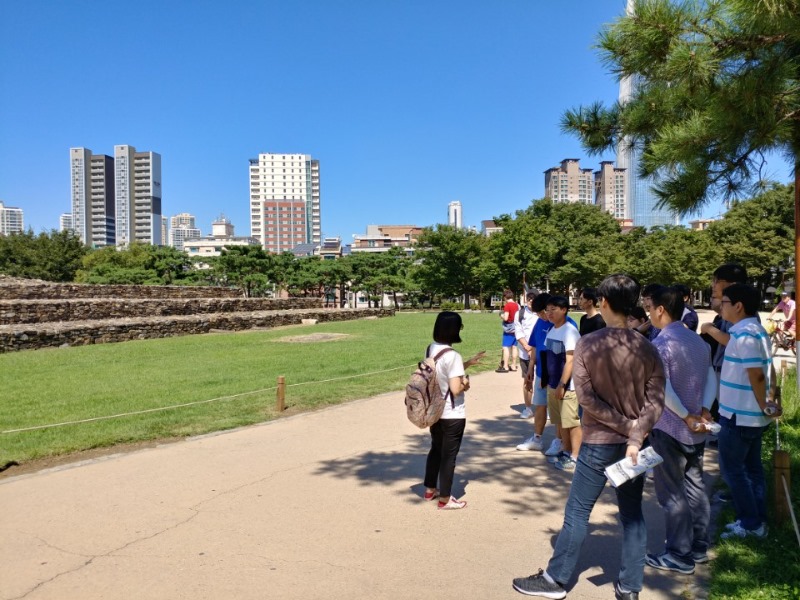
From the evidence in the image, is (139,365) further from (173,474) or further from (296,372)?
(173,474)

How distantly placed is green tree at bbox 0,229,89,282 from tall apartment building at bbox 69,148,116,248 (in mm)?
131838

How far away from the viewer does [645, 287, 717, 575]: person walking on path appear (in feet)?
12.0

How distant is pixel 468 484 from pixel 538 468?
2.82 ft

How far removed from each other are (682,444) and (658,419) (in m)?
0.66

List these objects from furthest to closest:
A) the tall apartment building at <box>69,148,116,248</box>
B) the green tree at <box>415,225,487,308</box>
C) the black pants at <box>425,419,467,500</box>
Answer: the tall apartment building at <box>69,148,116,248</box>, the green tree at <box>415,225,487,308</box>, the black pants at <box>425,419,467,500</box>

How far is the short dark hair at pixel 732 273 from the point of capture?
15.4 feet

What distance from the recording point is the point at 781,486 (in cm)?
416

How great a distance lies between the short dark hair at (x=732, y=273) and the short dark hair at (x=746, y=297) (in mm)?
442

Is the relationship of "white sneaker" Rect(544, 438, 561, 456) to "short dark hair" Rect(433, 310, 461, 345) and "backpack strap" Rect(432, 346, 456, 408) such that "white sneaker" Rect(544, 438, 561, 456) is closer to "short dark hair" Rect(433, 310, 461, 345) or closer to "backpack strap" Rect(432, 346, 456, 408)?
"backpack strap" Rect(432, 346, 456, 408)

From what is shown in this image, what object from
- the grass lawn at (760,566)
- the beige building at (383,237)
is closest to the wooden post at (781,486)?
the grass lawn at (760,566)

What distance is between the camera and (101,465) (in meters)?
6.14

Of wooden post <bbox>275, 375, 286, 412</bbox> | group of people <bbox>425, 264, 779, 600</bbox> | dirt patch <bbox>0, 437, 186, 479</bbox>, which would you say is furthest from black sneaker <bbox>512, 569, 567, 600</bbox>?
wooden post <bbox>275, 375, 286, 412</bbox>

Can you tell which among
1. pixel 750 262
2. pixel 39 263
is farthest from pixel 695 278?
pixel 39 263

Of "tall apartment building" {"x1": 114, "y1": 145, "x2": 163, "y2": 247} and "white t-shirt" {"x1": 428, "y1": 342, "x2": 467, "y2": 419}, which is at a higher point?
"tall apartment building" {"x1": 114, "y1": 145, "x2": 163, "y2": 247}
